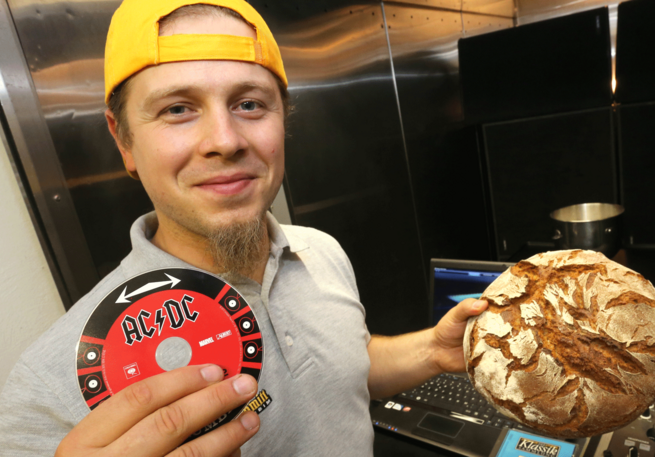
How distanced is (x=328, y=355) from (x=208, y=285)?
0.44m

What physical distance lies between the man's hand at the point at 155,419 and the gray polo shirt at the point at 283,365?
0.80 ft

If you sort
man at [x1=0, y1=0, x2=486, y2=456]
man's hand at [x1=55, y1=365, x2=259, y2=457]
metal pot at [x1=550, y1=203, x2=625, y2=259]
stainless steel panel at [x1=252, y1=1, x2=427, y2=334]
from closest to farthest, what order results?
1. man's hand at [x1=55, y1=365, x2=259, y2=457]
2. man at [x1=0, y1=0, x2=486, y2=456]
3. metal pot at [x1=550, y1=203, x2=625, y2=259]
4. stainless steel panel at [x1=252, y1=1, x2=427, y2=334]

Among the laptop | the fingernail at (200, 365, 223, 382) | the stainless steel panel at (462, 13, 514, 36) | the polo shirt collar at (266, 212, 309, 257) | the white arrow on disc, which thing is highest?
the stainless steel panel at (462, 13, 514, 36)

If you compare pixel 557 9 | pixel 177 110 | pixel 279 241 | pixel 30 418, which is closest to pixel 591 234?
pixel 279 241

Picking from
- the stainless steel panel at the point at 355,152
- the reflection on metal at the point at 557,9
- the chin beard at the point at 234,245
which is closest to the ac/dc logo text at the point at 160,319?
the chin beard at the point at 234,245

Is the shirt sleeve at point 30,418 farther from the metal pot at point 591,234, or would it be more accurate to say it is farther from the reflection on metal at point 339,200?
the metal pot at point 591,234

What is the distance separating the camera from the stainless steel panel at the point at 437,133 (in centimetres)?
297

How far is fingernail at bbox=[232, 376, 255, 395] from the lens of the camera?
621mm

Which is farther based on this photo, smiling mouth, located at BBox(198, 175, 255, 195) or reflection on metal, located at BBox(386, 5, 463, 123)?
reflection on metal, located at BBox(386, 5, 463, 123)

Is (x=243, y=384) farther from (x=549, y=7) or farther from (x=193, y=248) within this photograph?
(x=549, y=7)

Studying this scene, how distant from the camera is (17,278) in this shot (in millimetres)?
1330

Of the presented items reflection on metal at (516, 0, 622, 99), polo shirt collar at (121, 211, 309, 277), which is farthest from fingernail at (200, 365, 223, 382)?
reflection on metal at (516, 0, 622, 99)

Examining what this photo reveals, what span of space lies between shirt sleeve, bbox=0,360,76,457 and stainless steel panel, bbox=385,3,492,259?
2576mm

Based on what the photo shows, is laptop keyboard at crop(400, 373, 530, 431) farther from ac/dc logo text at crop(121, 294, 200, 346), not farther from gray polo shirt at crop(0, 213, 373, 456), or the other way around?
ac/dc logo text at crop(121, 294, 200, 346)
